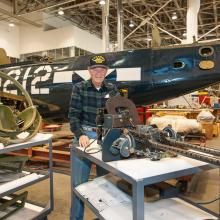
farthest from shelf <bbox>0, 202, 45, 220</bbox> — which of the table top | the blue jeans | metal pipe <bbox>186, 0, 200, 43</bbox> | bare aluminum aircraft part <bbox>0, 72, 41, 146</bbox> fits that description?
metal pipe <bbox>186, 0, 200, 43</bbox>

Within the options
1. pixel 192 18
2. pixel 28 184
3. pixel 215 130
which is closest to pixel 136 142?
pixel 28 184

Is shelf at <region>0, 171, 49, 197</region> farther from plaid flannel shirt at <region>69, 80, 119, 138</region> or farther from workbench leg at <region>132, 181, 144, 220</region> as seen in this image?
workbench leg at <region>132, 181, 144, 220</region>

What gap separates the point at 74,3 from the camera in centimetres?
814

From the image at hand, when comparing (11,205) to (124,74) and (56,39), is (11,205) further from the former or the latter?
(56,39)

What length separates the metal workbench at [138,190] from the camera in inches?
42.3

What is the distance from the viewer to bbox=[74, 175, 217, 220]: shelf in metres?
1.34

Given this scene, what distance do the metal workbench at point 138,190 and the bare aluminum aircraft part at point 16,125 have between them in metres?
0.48

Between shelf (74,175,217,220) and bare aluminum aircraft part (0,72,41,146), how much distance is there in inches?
25.1

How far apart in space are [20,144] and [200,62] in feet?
6.58

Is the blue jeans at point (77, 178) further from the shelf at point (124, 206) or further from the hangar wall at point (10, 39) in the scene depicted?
the hangar wall at point (10, 39)

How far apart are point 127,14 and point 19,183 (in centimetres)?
901

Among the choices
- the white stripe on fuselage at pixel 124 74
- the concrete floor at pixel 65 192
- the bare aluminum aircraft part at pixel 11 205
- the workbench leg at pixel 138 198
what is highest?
the white stripe on fuselage at pixel 124 74

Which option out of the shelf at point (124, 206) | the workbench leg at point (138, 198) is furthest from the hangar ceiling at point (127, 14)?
the workbench leg at point (138, 198)

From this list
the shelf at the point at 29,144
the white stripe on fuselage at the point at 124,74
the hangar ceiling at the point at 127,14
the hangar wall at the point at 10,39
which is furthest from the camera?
the hangar wall at the point at 10,39
